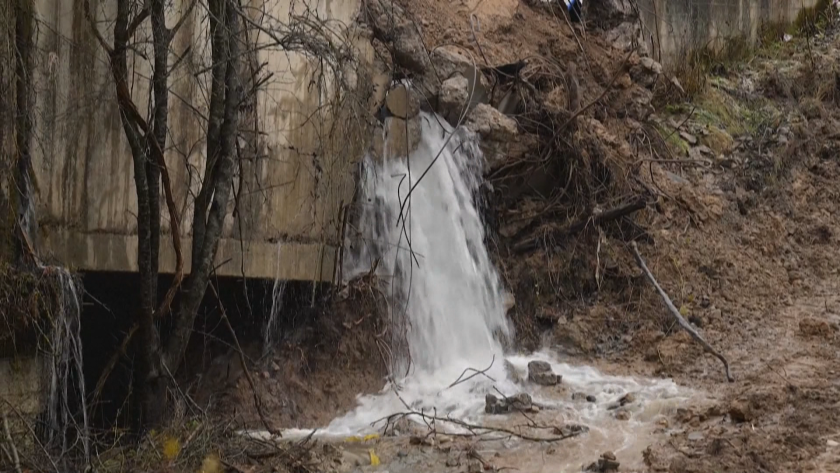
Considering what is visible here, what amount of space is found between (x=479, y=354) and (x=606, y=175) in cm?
218

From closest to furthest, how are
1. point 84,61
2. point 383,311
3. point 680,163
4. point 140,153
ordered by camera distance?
point 140,153
point 84,61
point 383,311
point 680,163

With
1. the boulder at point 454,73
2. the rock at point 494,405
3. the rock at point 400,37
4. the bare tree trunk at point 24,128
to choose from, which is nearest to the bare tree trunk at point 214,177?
the bare tree trunk at point 24,128

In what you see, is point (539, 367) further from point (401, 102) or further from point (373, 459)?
point (401, 102)

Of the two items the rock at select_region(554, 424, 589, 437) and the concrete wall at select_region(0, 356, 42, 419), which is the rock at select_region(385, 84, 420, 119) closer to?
the rock at select_region(554, 424, 589, 437)

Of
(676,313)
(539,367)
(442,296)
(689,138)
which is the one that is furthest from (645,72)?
(539,367)

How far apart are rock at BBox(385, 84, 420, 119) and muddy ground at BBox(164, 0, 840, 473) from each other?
104 cm

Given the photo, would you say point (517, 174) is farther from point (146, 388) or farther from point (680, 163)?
point (146, 388)

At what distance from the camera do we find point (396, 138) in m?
7.82

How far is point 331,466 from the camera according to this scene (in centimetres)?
495

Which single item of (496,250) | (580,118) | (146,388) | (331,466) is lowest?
(331,466)

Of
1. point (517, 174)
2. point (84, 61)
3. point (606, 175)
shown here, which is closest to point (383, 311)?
point (517, 174)

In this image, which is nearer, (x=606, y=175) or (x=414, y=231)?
(x=414, y=231)

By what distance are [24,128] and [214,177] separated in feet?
3.36

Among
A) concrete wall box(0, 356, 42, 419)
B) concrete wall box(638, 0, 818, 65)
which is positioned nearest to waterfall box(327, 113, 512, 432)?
concrete wall box(0, 356, 42, 419)
